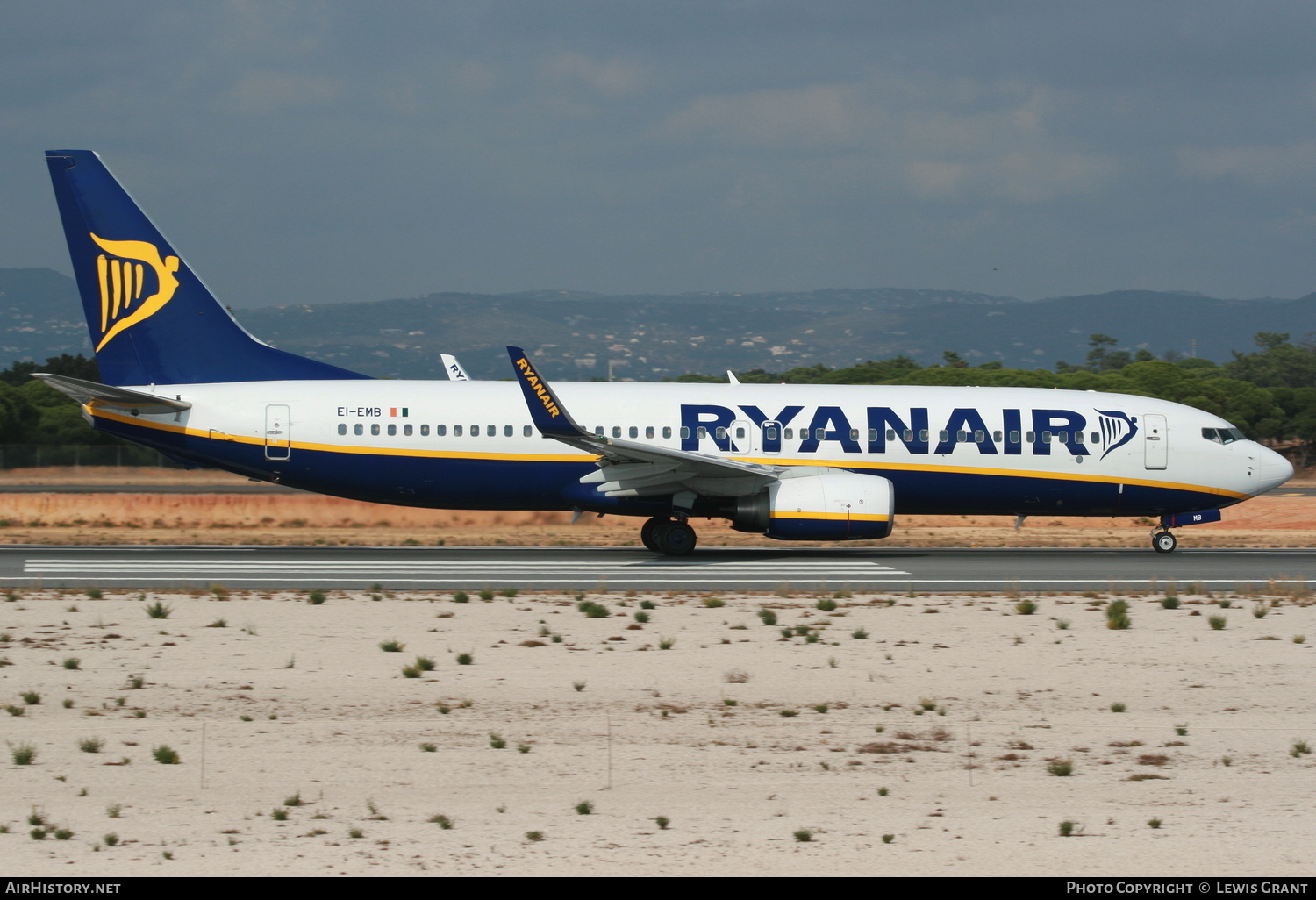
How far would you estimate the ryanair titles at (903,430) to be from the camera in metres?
23.4

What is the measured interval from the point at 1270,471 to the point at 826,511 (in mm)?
9989

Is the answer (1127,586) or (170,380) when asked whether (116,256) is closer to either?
(170,380)

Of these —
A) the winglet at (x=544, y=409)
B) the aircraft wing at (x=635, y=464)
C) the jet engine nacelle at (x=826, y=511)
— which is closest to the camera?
the winglet at (x=544, y=409)

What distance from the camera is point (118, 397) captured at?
22.7 m

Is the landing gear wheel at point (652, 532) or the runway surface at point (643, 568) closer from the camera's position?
the runway surface at point (643, 568)

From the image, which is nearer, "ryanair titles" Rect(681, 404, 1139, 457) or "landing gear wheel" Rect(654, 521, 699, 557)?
"landing gear wheel" Rect(654, 521, 699, 557)

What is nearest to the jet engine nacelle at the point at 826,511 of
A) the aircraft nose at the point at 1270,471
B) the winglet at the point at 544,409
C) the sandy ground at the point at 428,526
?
the winglet at the point at 544,409

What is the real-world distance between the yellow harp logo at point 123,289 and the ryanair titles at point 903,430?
1054 centimetres

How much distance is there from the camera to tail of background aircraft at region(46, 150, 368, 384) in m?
23.8

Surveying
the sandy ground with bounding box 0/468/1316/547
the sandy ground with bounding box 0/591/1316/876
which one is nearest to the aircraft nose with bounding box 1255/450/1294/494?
the sandy ground with bounding box 0/468/1316/547

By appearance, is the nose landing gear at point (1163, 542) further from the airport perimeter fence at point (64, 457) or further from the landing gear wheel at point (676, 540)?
the airport perimeter fence at point (64, 457)

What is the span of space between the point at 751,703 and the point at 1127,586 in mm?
9874

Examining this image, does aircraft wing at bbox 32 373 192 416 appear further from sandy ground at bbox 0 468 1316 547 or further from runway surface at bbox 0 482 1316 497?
runway surface at bbox 0 482 1316 497

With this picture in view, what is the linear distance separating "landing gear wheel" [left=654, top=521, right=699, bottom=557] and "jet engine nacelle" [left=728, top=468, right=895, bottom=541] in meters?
A: 1.48
